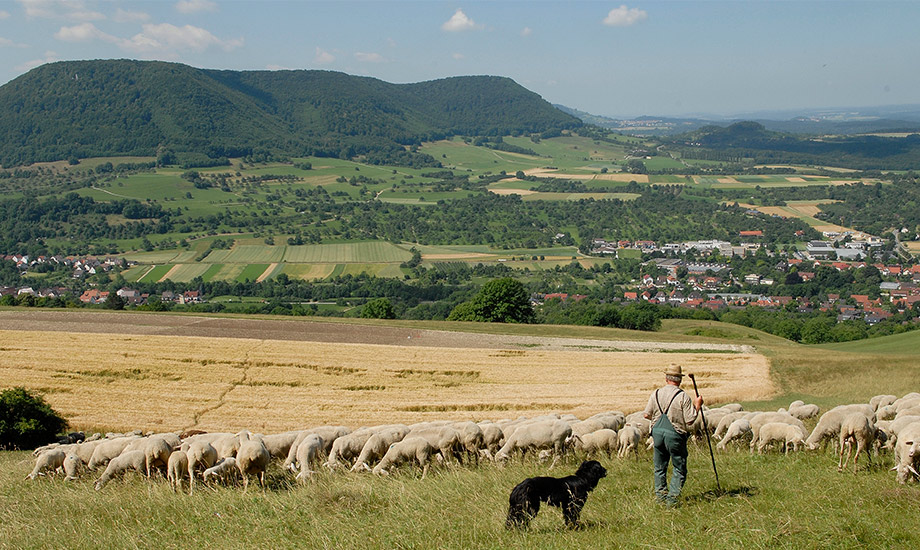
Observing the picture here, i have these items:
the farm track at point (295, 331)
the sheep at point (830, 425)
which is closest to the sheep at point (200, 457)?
the sheep at point (830, 425)

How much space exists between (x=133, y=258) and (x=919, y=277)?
381 feet

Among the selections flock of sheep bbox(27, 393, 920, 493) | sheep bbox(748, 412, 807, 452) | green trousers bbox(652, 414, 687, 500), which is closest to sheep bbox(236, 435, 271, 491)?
flock of sheep bbox(27, 393, 920, 493)

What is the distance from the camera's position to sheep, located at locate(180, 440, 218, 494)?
12.3 metres

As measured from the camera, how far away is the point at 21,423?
19266 mm

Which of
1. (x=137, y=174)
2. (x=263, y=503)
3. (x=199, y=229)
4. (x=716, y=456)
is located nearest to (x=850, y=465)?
(x=716, y=456)

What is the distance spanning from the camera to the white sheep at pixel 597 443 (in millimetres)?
14305

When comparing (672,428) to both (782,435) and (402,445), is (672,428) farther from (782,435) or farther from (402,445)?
(782,435)

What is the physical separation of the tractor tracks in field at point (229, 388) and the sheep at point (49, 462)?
273 inches

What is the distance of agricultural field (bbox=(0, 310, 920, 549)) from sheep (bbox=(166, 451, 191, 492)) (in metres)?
0.40

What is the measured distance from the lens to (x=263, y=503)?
33.8 ft

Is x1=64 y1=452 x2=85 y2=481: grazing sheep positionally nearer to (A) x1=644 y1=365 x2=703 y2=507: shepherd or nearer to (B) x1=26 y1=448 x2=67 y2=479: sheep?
(B) x1=26 y1=448 x2=67 y2=479: sheep

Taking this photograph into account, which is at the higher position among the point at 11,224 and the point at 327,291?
the point at 11,224

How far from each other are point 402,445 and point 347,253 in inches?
4132

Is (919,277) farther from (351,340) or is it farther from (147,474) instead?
(147,474)
